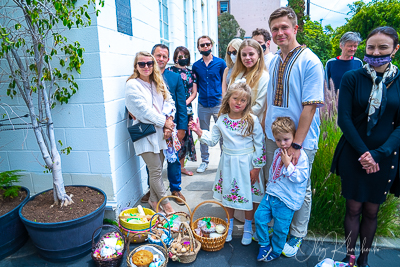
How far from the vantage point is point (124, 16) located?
3207 millimetres

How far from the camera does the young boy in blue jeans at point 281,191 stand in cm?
225

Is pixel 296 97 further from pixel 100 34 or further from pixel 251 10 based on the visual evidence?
pixel 251 10

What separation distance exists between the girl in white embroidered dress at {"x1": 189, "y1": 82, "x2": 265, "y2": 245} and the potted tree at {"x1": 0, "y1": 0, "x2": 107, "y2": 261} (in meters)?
1.20

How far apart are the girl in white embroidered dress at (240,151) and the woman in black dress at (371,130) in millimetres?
696

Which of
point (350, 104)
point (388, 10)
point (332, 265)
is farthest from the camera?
point (388, 10)

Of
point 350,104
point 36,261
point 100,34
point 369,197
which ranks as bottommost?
point 36,261

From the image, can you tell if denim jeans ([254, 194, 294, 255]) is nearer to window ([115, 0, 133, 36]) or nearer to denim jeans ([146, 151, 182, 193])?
denim jeans ([146, 151, 182, 193])

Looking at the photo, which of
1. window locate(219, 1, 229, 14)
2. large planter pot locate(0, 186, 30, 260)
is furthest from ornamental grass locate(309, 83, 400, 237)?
window locate(219, 1, 229, 14)

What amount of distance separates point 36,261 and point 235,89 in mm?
2351

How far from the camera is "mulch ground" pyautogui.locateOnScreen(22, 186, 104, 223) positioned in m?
2.44

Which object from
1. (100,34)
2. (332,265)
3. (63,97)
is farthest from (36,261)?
→ (332,265)

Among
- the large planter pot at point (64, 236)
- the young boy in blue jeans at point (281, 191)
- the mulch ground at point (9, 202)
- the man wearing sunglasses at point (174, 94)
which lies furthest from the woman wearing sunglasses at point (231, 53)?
the mulch ground at point (9, 202)

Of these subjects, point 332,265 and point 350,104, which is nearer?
point 350,104

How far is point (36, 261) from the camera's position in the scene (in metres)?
2.51
